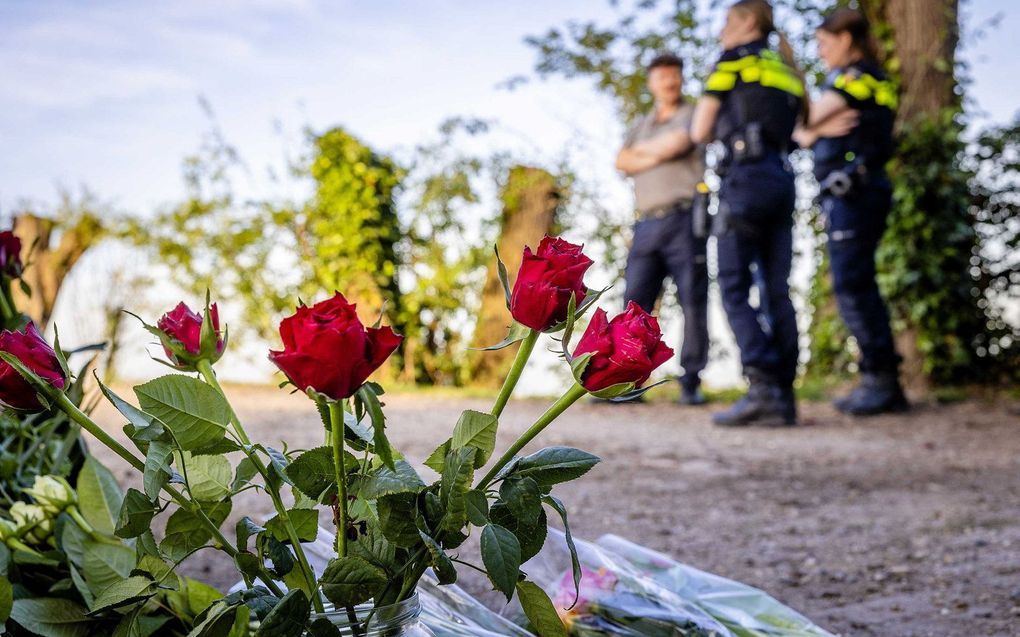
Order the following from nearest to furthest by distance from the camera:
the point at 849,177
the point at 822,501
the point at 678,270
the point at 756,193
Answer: the point at 822,501
the point at 756,193
the point at 849,177
the point at 678,270

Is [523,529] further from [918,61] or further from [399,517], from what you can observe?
[918,61]

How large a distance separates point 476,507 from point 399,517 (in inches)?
2.3

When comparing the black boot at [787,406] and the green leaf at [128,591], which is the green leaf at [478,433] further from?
the black boot at [787,406]

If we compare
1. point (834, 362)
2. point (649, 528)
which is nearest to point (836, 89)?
point (834, 362)

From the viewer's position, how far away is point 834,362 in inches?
318

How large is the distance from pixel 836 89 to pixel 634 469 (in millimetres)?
3096

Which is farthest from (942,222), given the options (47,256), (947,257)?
(47,256)

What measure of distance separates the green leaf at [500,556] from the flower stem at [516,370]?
91mm

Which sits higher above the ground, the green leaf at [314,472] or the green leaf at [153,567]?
the green leaf at [314,472]

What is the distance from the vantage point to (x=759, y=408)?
5.61m

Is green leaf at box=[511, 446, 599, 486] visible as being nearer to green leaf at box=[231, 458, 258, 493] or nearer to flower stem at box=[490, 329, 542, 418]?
flower stem at box=[490, 329, 542, 418]

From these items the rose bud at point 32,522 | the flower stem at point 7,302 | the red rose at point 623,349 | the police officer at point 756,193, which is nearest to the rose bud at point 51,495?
the rose bud at point 32,522

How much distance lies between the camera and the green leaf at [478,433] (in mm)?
685

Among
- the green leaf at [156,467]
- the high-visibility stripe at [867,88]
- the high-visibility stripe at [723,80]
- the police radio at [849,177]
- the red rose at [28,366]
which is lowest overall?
the green leaf at [156,467]
